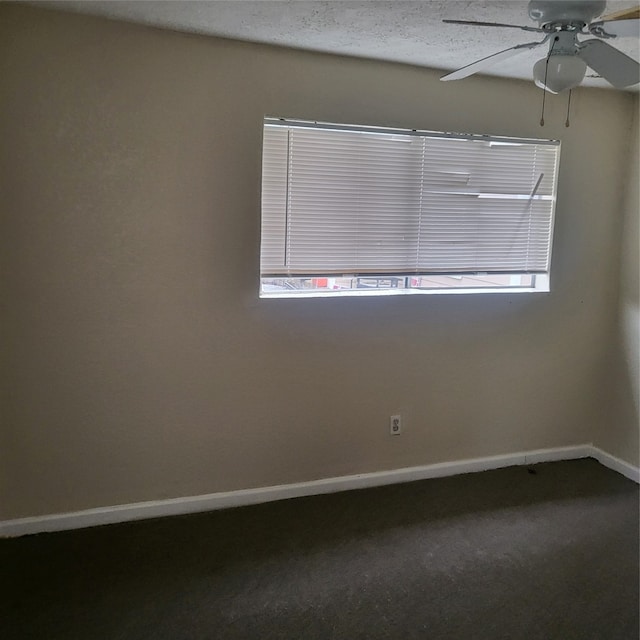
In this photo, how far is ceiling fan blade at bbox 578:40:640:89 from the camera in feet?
5.62

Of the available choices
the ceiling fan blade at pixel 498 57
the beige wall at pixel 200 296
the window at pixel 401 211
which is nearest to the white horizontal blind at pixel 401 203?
the window at pixel 401 211

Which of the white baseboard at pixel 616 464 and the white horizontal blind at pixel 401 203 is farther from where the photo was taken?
the white baseboard at pixel 616 464

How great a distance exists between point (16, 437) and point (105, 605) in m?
0.86

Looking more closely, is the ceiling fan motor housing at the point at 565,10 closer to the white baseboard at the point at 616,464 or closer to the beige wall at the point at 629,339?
the beige wall at the point at 629,339

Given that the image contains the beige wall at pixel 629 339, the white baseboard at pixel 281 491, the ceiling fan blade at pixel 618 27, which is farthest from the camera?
the beige wall at pixel 629 339

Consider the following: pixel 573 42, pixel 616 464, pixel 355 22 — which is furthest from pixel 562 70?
pixel 616 464

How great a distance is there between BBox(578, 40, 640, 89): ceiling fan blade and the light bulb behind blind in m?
0.04

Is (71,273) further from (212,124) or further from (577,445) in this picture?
(577,445)

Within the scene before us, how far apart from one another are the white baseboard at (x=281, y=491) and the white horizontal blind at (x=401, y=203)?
113 cm

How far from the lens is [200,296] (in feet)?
8.75

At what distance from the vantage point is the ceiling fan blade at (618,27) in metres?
1.57

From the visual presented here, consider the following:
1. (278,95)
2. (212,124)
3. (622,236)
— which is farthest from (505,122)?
(212,124)

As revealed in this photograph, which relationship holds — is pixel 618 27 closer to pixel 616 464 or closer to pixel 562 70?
pixel 562 70

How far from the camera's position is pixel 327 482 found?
304cm
